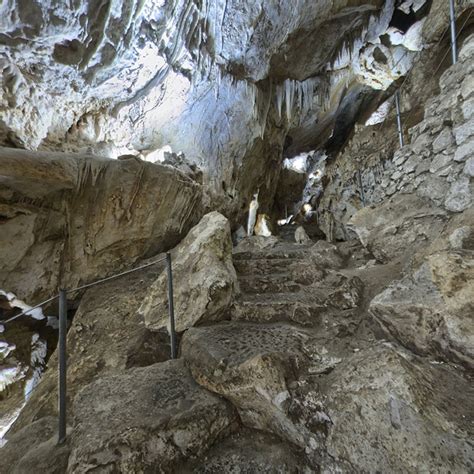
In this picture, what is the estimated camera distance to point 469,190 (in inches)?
92.9

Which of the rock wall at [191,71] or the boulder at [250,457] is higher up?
the rock wall at [191,71]

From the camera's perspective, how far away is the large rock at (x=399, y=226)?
8.87ft

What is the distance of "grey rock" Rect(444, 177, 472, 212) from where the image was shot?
238 centimetres

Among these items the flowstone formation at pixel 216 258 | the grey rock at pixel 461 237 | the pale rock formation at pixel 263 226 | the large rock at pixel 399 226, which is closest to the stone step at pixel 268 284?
the flowstone formation at pixel 216 258

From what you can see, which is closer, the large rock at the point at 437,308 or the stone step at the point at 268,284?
the large rock at the point at 437,308

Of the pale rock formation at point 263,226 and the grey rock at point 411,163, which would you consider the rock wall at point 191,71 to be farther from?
the grey rock at point 411,163

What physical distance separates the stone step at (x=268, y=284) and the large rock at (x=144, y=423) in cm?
140

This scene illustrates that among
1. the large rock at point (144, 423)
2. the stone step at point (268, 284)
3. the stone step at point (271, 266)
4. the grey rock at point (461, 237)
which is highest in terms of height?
the grey rock at point (461, 237)

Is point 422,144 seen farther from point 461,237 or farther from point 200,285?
point 200,285

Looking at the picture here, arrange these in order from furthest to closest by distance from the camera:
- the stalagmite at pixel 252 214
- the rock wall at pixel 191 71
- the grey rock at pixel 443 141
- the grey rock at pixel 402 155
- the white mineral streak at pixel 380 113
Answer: the white mineral streak at pixel 380 113, the stalagmite at pixel 252 214, the rock wall at pixel 191 71, the grey rock at pixel 402 155, the grey rock at pixel 443 141

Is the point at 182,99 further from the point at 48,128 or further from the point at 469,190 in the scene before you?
the point at 469,190

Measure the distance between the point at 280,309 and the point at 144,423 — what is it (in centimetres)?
147

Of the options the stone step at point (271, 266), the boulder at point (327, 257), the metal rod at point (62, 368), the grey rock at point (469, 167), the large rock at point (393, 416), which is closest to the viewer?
the large rock at point (393, 416)

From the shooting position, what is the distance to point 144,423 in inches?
58.9
